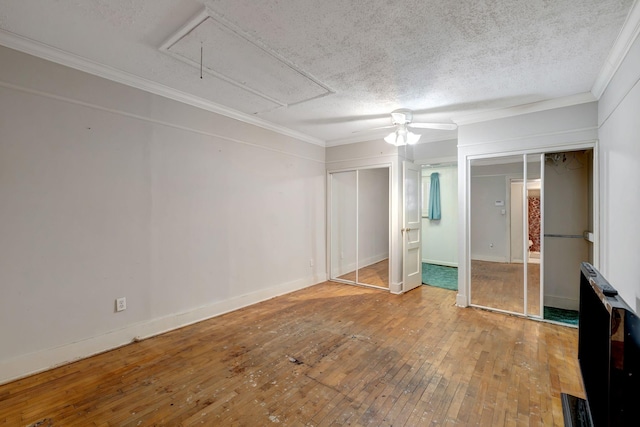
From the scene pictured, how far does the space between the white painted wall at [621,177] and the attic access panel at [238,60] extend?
234 cm

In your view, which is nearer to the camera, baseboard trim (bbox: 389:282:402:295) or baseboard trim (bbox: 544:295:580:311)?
baseboard trim (bbox: 544:295:580:311)

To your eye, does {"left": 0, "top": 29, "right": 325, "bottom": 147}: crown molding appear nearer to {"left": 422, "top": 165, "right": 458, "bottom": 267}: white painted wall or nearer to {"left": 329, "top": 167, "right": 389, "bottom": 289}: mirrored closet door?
{"left": 329, "top": 167, "right": 389, "bottom": 289}: mirrored closet door

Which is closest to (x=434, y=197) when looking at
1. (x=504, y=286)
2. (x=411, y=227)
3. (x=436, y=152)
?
(x=436, y=152)

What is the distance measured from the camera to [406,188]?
4414 millimetres

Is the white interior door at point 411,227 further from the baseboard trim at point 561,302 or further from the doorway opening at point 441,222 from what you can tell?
the baseboard trim at point 561,302

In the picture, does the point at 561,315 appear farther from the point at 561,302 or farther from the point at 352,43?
the point at 352,43

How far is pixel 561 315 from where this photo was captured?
3326 mm

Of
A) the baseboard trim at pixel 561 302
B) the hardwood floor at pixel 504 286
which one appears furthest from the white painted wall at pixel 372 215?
the baseboard trim at pixel 561 302

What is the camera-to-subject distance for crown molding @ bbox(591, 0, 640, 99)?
1754 mm

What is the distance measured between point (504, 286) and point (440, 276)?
180cm

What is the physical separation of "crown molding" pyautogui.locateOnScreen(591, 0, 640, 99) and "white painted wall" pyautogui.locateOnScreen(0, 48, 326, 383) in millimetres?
3574

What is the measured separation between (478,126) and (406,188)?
1.29 meters

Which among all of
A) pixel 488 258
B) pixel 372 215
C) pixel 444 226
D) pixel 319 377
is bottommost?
pixel 319 377

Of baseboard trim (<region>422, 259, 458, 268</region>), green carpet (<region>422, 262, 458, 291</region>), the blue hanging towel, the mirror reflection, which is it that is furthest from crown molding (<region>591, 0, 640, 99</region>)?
baseboard trim (<region>422, 259, 458, 268</region>)
